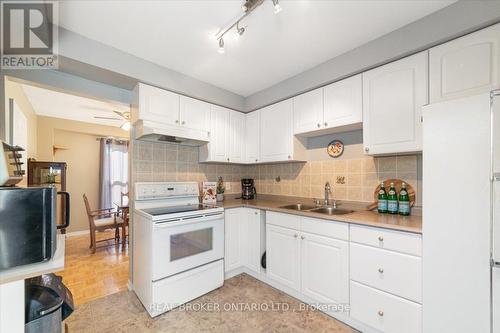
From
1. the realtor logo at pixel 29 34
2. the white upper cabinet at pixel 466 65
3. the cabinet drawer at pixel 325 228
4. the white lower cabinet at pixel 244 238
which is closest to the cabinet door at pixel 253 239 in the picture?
the white lower cabinet at pixel 244 238

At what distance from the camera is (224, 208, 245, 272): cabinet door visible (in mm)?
2604

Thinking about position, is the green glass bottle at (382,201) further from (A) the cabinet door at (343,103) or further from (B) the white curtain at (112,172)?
(B) the white curtain at (112,172)

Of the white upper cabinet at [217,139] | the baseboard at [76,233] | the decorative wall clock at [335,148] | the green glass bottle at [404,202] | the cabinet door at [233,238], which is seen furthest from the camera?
the baseboard at [76,233]

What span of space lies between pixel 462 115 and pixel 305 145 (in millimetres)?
1625

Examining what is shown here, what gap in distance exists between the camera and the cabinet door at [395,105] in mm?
1697

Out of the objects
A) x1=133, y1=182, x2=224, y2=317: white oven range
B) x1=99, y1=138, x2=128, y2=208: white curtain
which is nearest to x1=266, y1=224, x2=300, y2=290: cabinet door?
x1=133, y1=182, x2=224, y2=317: white oven range

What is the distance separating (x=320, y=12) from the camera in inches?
61.2

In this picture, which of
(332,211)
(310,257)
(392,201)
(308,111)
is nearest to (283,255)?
(310,257)

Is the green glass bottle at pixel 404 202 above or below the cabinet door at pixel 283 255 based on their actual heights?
above

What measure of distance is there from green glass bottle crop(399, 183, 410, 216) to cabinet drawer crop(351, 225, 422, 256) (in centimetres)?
48

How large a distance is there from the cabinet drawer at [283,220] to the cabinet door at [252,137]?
925mm

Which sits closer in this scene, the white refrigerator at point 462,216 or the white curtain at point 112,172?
the white refrigerator at point 462,216

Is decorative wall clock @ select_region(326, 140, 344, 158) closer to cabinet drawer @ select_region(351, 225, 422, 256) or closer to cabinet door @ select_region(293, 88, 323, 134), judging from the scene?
cabinet door @ select_region(293, 88, 323, 134)

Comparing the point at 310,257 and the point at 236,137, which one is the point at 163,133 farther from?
the point at 310,257
